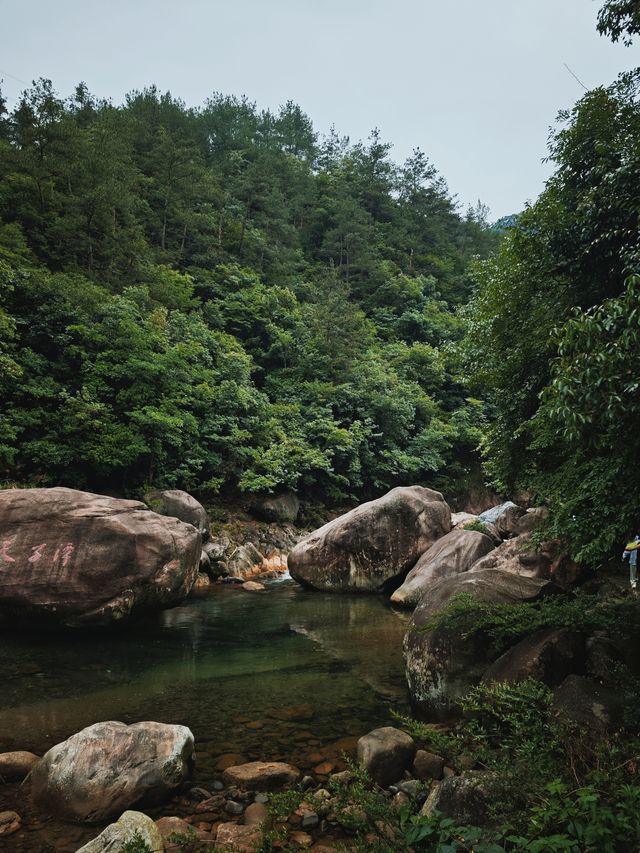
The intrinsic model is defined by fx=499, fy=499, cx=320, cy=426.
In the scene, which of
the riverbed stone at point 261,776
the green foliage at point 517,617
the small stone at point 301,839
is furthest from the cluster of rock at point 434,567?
the small stone at point 301,839

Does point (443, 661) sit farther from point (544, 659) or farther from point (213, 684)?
point (213, 684)

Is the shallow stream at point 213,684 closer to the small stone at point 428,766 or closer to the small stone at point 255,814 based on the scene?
the small stone at point 255,814

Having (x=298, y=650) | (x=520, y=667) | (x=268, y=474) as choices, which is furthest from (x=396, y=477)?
(x=520, y=667)

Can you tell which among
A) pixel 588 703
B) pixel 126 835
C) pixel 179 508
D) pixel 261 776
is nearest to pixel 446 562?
pixel 588 703

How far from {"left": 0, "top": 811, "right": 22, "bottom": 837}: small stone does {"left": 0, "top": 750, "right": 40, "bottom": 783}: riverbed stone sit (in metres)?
0.62

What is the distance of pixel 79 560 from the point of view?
1017cm

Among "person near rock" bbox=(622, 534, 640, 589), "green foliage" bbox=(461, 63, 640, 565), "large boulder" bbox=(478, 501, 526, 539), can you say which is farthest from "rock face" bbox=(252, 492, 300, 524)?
"person near rock" bbox=(622, 534, 640, 589)

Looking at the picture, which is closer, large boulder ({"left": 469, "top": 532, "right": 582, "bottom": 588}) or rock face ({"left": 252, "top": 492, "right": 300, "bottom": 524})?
large boulder ({"left": 469, "top": 532, "right": 582, "bottom": 588})

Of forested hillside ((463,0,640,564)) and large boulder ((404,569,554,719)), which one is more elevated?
forested hillside ((463,0,640,564))

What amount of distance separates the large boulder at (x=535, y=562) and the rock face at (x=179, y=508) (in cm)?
971

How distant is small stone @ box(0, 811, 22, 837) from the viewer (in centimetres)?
434

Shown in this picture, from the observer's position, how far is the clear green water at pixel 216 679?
20.7 ft

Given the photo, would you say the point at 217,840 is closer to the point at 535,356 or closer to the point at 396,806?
the point at 396,806

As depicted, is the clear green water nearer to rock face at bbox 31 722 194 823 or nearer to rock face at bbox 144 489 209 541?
rock face at bbox 31 722 194 823
